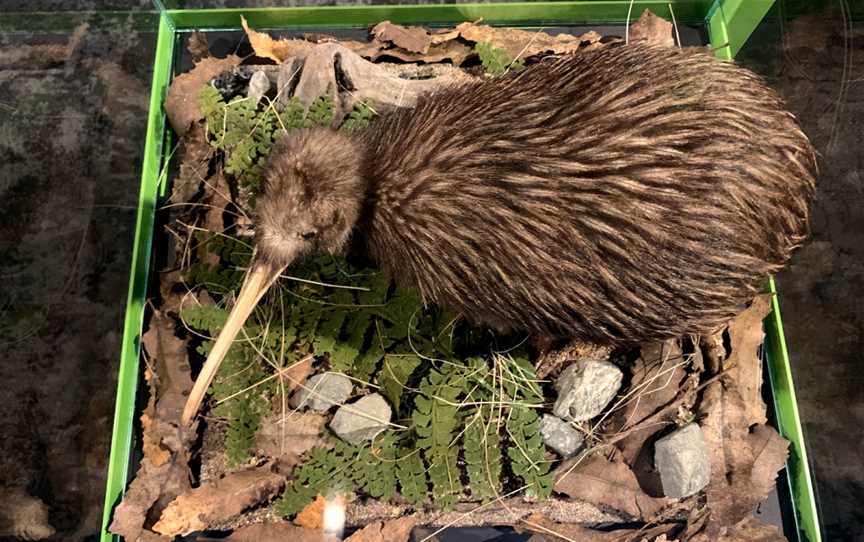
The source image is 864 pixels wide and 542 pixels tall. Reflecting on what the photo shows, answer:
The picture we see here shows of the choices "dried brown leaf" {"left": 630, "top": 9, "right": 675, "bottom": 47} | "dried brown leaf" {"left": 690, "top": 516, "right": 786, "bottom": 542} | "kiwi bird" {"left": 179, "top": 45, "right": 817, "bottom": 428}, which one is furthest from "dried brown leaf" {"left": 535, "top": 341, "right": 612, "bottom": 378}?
"dried brown leaf" {"left": 630, "top": 9, "right": 675, "bottom": 47}

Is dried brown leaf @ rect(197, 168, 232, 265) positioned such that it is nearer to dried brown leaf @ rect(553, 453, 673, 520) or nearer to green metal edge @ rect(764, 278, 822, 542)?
dried brown leaf @ rect(553, 453, 673, 520)

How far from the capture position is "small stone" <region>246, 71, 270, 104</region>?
2.85m

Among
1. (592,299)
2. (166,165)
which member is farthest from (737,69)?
(166,165)

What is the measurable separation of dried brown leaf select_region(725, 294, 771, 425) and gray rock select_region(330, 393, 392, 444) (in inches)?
51.6

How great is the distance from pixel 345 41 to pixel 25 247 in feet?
5.07

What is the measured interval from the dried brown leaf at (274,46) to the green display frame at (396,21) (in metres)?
0.17

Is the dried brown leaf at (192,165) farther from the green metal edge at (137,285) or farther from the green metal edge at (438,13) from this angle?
the green metal edge at (438,13)

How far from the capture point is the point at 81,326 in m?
2.70

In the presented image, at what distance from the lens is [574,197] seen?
195cm

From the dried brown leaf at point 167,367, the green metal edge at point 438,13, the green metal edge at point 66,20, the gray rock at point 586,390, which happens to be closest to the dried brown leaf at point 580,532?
the gray rock at point 586,390

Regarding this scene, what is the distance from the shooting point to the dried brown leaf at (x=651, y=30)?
9.83 ft

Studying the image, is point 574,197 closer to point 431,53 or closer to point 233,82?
point 431,53

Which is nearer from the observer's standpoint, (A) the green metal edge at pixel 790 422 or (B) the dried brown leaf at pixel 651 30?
(A) the green metal edge at pixel 790 422

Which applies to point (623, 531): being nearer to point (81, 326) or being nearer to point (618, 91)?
point (618, 91)
